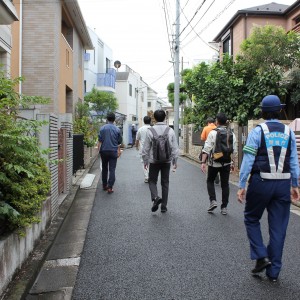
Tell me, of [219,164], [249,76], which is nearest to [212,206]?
[219,164]

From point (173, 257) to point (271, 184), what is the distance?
4.92 feet

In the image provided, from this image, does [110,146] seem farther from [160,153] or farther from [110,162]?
[160,153]

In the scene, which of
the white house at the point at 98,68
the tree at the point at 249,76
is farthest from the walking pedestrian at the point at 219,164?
the white house at the point at 98,68

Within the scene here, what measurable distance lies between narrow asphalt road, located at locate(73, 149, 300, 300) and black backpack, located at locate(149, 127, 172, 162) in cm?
101

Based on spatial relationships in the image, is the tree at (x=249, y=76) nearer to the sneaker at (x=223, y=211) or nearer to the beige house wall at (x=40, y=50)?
the beige house wall at (x=40, y=50)

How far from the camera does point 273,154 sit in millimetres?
4078

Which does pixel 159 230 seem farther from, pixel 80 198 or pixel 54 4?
pixel 54 4

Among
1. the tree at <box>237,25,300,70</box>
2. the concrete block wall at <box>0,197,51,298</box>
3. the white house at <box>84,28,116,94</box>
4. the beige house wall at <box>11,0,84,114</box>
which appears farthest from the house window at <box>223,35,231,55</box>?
the concrete block wall at <box>0,197,51,298</box>

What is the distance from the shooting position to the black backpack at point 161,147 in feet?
22.6

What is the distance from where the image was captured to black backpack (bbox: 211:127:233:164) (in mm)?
7008

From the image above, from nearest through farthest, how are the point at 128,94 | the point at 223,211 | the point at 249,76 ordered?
the point at 223,211 < the point at 249,76 < the point at 128,94

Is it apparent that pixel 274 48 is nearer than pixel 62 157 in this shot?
No

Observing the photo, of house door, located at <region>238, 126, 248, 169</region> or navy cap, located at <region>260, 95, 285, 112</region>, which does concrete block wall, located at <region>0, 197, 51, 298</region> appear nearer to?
navy cap, located at <region>260, 95, 285, 112</region>

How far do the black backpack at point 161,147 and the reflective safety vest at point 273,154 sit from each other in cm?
286
